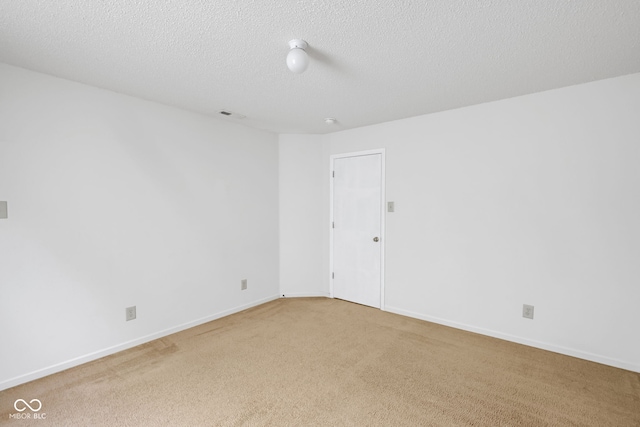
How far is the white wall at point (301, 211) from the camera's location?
164 inches

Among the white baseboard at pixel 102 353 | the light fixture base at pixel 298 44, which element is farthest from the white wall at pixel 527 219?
the white baseboard at pixel 102 353

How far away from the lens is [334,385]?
6.97 feet

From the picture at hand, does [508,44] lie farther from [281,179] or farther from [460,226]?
[281,179]

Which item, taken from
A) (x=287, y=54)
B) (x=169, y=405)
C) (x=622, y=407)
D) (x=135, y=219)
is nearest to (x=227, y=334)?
(x=169, y=405)

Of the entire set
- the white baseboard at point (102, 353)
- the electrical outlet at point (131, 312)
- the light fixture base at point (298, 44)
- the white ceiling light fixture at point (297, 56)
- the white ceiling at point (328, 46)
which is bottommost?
the white baseboard at point (102, 353)

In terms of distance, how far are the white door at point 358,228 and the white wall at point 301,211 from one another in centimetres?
23

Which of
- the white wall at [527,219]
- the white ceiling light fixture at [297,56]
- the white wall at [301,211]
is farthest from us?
the white wall at [301,211]

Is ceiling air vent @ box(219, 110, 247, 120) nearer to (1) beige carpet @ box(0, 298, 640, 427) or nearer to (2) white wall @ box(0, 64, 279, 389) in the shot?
(2) white wall @ box(0, 64, 279, 389)

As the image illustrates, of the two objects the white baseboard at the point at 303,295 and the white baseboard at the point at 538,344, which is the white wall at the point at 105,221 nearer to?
the white baseboard at the point at 303,295

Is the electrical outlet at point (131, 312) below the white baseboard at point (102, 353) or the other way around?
the other way around

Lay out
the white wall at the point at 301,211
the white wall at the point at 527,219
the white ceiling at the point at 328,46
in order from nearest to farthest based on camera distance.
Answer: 1. the white ceiling at the point at 328,46
2. the white wall at the point at 527,219
3. the white wall at the point at 301,211

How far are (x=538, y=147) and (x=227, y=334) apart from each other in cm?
345

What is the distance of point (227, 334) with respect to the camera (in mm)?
2973

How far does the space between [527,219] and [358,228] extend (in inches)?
72.7
